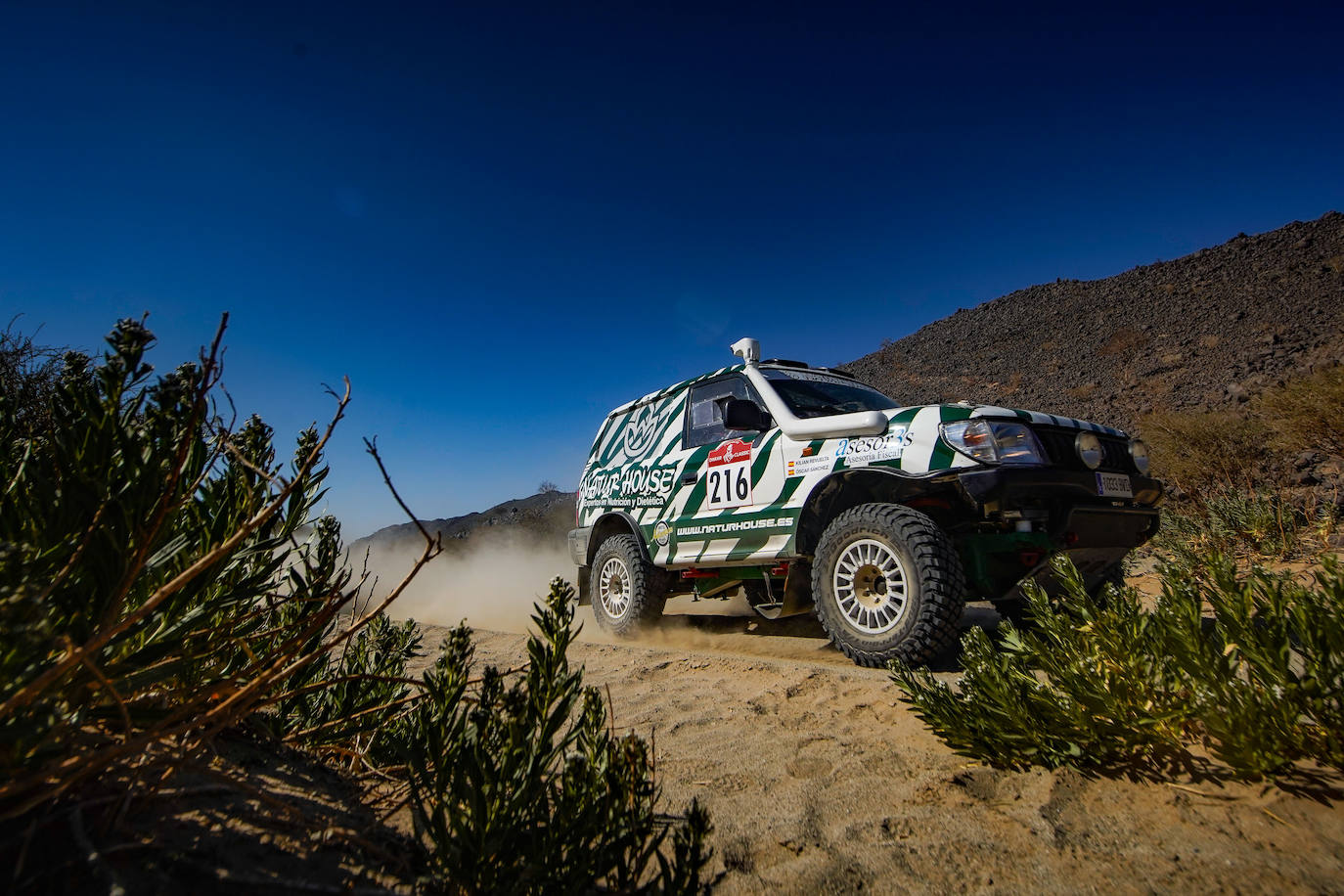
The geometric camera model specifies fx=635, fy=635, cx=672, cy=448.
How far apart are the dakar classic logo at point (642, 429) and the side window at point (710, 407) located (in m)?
0.48

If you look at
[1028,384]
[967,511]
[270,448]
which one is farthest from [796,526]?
[1028,384]

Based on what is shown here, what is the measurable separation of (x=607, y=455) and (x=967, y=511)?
12.7ft

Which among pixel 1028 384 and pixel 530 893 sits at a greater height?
pixel 1028 384

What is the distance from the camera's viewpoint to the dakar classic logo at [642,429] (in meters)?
6.12

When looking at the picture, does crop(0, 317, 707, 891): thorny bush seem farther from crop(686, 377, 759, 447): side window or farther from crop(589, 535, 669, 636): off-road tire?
crop(589, 535, 669, 636): off-road tire

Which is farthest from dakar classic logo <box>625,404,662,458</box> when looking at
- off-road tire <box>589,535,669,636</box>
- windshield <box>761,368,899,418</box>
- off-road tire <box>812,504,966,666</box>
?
off-road tire <box>812,504,966,666</box>

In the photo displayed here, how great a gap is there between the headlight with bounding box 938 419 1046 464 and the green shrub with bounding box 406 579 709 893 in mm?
2965

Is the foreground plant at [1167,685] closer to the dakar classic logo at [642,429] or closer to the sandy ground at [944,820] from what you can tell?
the sandy ground at [944,820]

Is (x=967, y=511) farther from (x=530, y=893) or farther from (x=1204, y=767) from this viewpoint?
(x=530, y=893)

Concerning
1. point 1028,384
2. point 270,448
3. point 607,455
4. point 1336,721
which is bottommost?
point 1336,721

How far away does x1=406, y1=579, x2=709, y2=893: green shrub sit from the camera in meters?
1.08

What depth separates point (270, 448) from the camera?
5.89 ft

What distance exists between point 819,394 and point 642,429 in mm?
1914

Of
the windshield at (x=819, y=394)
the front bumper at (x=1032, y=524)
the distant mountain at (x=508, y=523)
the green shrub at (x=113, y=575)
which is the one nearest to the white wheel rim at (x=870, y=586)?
the front bumper at (x=1032, y=524)
